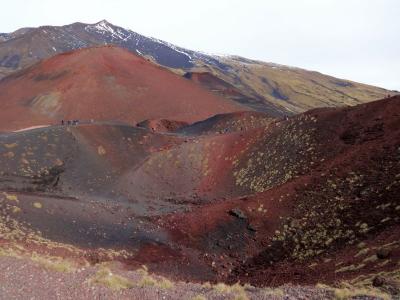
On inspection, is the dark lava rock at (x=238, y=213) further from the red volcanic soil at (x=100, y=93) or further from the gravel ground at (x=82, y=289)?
the red volcanic soil at (x=100, y=93)

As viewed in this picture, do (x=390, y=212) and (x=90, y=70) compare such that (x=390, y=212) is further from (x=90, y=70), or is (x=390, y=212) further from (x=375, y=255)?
(x=90, y=70)

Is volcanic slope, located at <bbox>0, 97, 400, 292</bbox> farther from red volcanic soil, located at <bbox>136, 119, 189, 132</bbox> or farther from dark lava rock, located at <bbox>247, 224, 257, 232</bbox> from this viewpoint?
red volcanic soil, located at <bbox>136, 119, 189, 132</bbox>

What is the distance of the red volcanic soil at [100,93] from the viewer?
79.9 metres

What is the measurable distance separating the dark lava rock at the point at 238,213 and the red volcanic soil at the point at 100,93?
48.0m

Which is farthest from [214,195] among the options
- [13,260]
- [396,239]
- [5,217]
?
[13,260]

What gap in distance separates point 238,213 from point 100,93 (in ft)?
186

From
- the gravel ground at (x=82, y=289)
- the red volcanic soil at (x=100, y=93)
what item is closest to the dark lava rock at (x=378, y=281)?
the gravel ground at (x=82, y=289)

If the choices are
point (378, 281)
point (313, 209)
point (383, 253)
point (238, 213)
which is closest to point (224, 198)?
point (238, 213)

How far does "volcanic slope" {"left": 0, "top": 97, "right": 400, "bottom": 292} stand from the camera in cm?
2533

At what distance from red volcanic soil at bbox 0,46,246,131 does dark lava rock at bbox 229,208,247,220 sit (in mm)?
48018

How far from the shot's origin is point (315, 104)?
187625 mm

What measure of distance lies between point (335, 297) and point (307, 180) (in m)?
20.1

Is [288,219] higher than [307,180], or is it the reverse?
[307,180]

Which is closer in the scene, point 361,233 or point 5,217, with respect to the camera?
point 361,233
